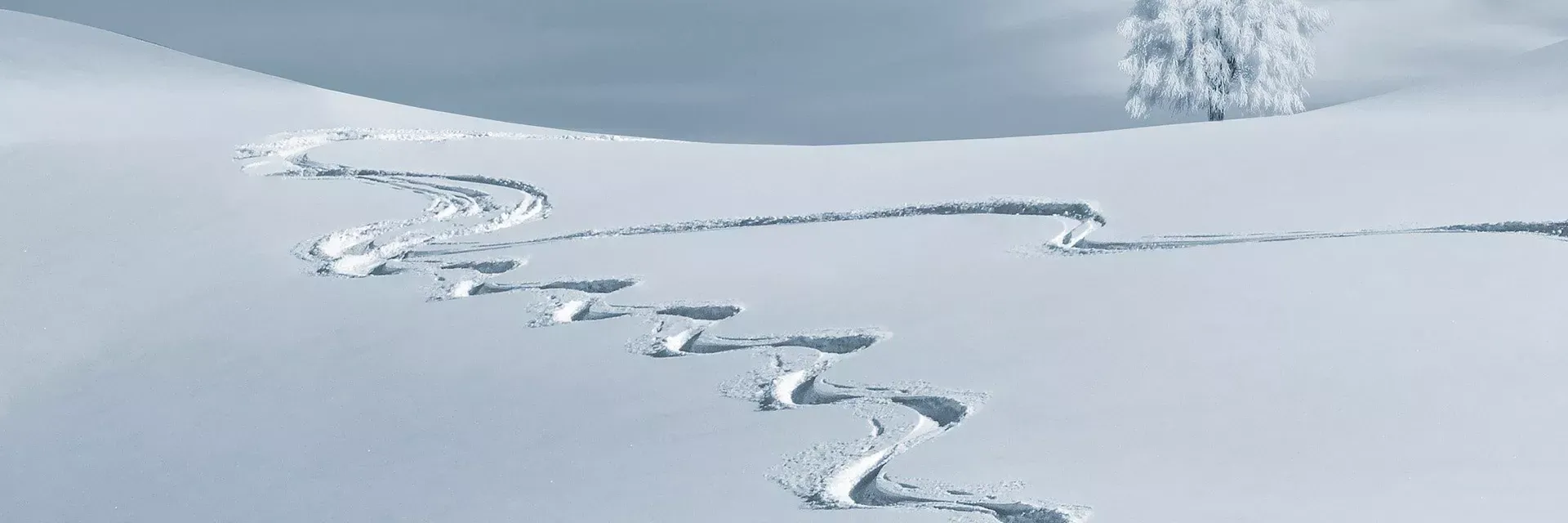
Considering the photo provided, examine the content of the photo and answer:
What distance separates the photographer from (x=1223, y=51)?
21.9m

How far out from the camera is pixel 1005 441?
172 inches

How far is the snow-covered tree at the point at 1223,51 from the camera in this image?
21.6 meters

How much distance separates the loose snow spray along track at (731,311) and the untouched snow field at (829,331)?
0.03m

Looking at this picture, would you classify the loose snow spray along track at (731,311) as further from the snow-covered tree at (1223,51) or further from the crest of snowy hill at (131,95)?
the snow-covered tree at (1223,51)

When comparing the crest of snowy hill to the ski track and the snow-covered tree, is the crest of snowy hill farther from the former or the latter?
the snow-covered tree

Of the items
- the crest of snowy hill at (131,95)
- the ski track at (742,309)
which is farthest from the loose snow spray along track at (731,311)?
the crest of snowy hill at (131,95)

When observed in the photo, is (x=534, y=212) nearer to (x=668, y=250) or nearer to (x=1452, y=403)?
(x=668, y=250)

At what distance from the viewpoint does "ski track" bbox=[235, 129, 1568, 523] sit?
4.17 meters

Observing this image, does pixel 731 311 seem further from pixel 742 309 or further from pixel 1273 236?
pixel 1273 236

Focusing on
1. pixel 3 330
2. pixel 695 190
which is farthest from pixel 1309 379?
pixel 3 330

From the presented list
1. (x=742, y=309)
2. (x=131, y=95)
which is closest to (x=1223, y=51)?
(x=131, y=95)

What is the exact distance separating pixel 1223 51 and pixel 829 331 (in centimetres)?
1789

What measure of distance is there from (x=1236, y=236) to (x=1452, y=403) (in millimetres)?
2509

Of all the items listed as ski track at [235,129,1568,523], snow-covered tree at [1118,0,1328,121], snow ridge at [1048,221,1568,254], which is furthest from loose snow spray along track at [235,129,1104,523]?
snow-covered tree at [1118,0,1328,121]
